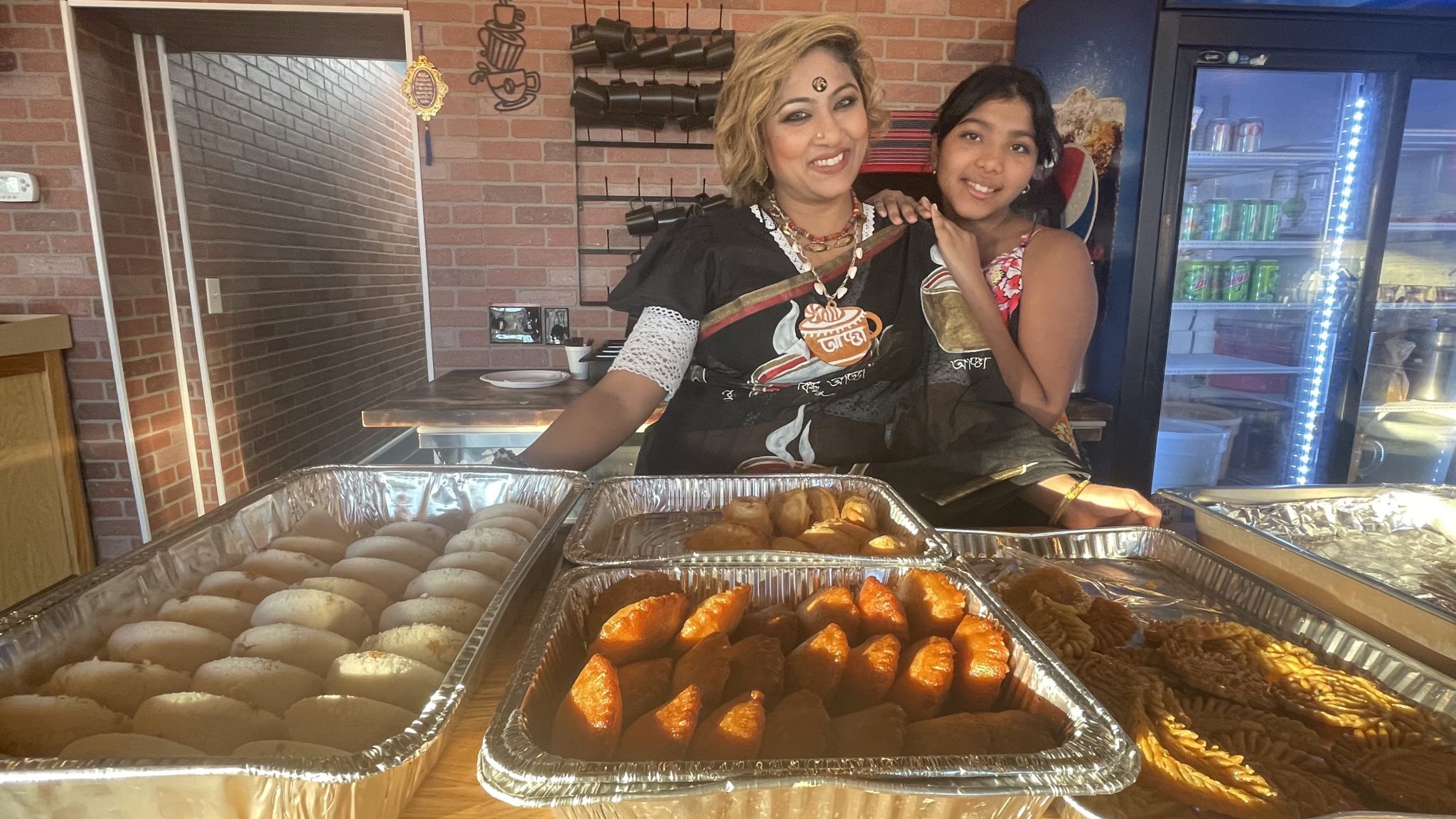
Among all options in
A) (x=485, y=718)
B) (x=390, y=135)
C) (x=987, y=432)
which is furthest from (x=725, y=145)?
(x=390, y=135)

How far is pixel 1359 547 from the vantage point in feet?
4.15

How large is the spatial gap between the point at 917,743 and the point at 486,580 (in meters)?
0.58

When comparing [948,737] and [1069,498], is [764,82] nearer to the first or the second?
[1069,498]

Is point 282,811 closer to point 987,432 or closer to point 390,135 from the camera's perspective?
point 987,432

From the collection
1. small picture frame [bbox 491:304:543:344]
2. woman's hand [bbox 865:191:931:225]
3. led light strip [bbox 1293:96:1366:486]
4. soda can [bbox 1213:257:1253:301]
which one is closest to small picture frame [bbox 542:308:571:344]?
small picture frame [bbox 491:304:543:344]

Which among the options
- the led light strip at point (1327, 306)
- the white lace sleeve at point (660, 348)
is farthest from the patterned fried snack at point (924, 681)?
the led light strip at point (1327, 306)

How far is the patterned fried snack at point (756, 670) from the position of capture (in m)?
0.70

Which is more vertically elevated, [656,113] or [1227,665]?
[656,113]

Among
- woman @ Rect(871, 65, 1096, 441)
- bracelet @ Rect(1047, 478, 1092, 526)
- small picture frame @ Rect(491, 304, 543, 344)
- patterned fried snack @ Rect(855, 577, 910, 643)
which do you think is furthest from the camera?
small picture frame @ Rect(491, 304, 543, 344)

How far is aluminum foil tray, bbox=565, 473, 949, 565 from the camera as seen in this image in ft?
3.78

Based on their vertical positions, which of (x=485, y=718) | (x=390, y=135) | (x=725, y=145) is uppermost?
(x=390, y=135)

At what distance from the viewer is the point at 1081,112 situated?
2.70 metres

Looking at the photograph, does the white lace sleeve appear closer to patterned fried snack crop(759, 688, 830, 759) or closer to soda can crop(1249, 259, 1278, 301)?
patterned fried snack crop(759, 688, 830, 759)

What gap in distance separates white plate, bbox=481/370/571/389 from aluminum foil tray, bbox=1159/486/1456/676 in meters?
2.16
